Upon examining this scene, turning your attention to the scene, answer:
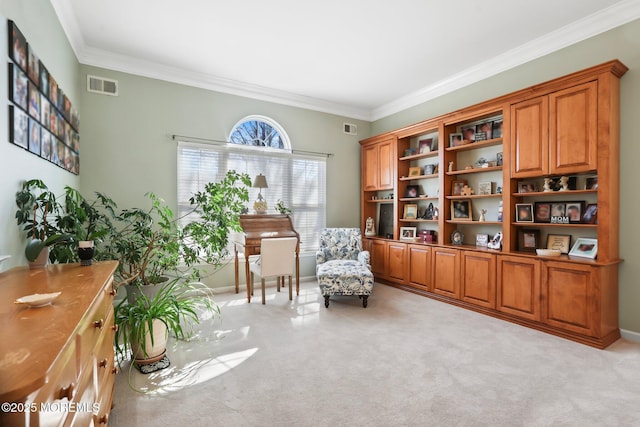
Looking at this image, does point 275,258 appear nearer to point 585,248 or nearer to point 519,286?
point 519,286

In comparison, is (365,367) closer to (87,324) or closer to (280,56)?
(87,324)

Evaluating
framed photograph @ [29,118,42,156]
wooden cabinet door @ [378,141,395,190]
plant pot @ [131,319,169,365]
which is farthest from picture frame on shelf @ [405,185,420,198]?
framed photograph @ [29,118,42,156]

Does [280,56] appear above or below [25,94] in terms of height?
above

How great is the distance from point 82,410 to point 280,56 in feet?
11.9

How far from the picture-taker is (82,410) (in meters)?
1.12

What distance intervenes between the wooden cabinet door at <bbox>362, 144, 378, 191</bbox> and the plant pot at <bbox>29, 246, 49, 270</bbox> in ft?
14.2

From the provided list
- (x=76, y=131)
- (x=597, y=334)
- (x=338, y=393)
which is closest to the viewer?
(x=338, y=393)

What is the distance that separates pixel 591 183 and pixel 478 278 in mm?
1434

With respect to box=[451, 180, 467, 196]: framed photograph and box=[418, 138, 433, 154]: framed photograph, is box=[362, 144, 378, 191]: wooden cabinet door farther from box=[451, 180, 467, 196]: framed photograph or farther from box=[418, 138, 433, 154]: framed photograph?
box=[451, 180, 467, 196]: framed photograph

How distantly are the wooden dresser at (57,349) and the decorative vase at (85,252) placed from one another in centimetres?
5

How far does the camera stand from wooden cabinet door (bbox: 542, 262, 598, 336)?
2754 mm

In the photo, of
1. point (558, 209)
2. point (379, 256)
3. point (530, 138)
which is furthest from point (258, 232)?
point (558, 209)

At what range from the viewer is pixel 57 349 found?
739mm

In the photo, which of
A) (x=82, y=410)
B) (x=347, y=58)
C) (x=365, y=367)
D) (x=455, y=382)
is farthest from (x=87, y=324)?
(x=347, y=58)
